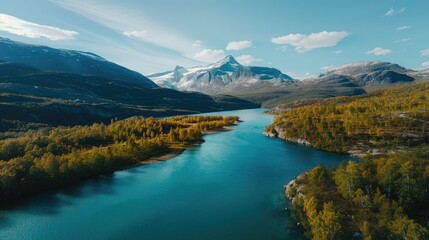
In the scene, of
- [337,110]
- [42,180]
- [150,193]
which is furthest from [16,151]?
[337,110]

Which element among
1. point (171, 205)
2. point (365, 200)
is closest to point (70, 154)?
point (171, 205)

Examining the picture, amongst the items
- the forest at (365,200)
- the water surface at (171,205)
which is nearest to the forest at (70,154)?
the water surface at (171,205)

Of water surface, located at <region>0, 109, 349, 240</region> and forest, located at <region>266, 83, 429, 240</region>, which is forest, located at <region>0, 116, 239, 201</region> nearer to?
water surface, located at <region>0, 109, 349, 240</region>

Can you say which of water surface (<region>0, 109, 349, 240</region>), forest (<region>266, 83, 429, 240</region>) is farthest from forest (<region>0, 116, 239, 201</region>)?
forest (<region>266, 83, 429, 240</region>)

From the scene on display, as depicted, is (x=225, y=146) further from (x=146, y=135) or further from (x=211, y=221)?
(x=211, y=221)

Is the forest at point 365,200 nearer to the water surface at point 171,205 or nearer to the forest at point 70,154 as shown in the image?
the water surface at point 171,205
